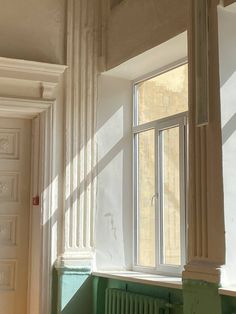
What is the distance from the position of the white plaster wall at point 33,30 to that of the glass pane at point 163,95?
2.81 feet

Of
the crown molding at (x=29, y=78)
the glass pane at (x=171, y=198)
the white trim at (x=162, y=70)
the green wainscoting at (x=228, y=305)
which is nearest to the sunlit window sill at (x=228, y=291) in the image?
the green wainscoting at (x=228, y=305)

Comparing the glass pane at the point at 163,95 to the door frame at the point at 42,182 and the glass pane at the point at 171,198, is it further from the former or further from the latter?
the door frame at the point at 42,182

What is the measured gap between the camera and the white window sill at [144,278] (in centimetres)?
402

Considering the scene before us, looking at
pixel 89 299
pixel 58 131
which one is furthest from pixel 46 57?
pixel 89 299

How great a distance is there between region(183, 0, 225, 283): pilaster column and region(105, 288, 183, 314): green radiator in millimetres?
471

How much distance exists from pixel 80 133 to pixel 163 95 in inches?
33.2

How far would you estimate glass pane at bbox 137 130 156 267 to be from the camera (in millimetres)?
4988

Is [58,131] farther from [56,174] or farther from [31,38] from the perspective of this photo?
[31,38]

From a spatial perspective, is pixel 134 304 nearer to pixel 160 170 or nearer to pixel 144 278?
pixel 144 278

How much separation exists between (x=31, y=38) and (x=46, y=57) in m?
0.22

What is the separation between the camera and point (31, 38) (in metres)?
5.04

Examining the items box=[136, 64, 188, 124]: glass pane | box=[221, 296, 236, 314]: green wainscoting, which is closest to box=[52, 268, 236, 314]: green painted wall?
box=[221, 296, 236, 314]: green wainscoting

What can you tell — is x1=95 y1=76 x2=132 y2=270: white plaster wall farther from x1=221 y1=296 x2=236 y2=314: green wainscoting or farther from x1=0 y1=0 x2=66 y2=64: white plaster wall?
x1=221 y1=296 x2=236 y2=314: green wainscoting

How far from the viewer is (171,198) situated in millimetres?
4742
